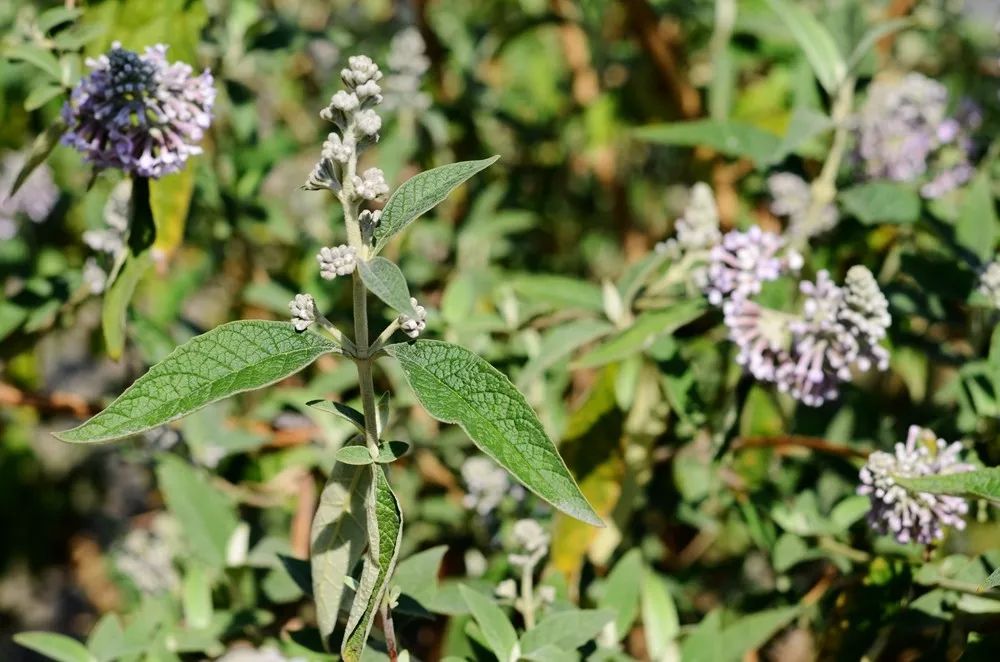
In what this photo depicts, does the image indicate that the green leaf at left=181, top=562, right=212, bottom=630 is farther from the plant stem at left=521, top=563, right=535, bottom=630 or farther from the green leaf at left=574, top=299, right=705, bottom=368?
the green leaf at left=574, top=299, right=705, bottom=368

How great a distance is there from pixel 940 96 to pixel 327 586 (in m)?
1.50

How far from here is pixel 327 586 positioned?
3.64 feet

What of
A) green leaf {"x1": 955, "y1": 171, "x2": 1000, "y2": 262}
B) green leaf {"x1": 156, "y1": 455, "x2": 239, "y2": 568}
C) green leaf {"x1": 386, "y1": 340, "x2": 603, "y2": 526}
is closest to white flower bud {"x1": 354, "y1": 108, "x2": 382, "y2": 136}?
green leaf {"x1": 386, "y1": 340, "x2": 603, "y2": 526}

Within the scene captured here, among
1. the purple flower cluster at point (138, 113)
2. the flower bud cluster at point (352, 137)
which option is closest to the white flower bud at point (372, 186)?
the flower bud cluster at point (352, 137)

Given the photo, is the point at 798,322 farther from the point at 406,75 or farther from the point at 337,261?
the point at 406,75

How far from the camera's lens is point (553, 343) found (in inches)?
60.1

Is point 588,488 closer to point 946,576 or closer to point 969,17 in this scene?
point 946,576

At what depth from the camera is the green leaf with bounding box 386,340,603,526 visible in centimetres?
93

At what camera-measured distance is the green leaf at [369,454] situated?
98 cm

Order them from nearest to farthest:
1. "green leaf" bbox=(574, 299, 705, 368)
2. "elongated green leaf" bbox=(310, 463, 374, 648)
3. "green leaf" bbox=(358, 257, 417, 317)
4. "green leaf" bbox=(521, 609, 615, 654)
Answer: "green leaf" bbox=(358, 257, 417, 317)
"elongated green leaf" bbox=(310, 463, 374, 648)
"green leaf" bbox=(521, 609, 615, 654)
"green leaf" bbox=(574, 299, 705, 368)

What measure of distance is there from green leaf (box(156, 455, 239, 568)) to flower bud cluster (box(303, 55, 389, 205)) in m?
0.82

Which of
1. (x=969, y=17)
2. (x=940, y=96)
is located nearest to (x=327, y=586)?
(x=940, y=96)

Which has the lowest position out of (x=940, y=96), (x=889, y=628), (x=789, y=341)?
(x=889, y=628)

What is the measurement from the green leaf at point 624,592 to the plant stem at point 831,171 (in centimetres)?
60
